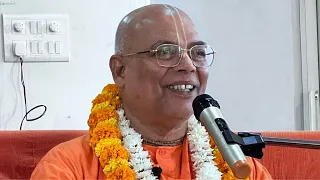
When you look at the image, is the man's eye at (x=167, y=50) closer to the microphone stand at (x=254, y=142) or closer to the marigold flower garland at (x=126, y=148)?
the marigold flower garland at (x=126, y=148)

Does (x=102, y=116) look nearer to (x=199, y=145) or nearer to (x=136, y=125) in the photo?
(x=136, y=125)

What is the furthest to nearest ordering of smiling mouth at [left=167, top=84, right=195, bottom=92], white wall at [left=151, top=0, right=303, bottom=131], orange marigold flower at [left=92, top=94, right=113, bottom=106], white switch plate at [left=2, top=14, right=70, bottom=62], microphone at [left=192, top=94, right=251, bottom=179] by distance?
white wall at [left=151, top=0, right=303, bottom=131]
white switch plate at [left=2, top=14, right=70, bottom=62]
orange marigold flower at [left=92, top=94, right=113, bottom=106]
smiling mouth at [left=167, top=84, right=195, bottom=92]
microphone at [left=192, top=94, right=251, bottom=179]

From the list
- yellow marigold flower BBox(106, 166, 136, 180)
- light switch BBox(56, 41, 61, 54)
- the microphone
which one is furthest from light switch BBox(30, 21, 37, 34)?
the microphone

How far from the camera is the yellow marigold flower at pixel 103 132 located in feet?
4.89

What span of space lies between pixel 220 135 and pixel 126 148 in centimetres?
78

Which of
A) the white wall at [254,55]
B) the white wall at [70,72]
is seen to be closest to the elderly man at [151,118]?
the white wall at [70,72]

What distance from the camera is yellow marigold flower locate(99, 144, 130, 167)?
56.6 inches

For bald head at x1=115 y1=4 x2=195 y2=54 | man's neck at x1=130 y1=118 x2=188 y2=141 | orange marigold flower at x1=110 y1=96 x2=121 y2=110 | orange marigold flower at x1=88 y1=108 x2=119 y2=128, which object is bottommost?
man's neck at x1=130 y1=118 x2=188 y2=141

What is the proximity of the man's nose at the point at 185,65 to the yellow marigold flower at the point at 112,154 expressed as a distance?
0.29 m

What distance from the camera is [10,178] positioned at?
5.55 ft

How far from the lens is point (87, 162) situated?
148 centimetres

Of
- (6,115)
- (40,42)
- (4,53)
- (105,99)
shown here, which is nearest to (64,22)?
(40,42)

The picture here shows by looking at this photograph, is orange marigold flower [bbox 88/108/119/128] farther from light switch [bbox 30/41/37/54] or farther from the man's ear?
light switch [bbox 30/41/37/54]

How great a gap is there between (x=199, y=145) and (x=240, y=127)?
4.02 ft
